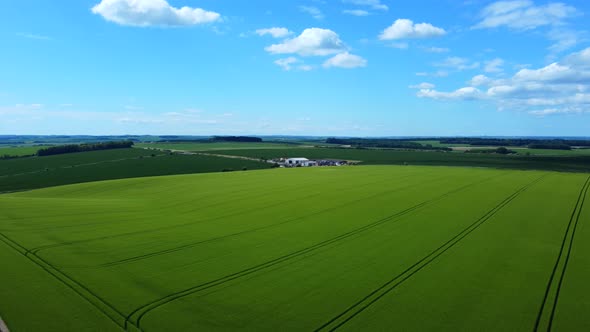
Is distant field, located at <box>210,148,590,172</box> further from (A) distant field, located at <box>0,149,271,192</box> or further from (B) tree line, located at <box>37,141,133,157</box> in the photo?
(B) tree line, located at <box>37,141,133,157</box>

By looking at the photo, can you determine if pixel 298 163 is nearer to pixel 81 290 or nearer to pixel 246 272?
pixel 246 272

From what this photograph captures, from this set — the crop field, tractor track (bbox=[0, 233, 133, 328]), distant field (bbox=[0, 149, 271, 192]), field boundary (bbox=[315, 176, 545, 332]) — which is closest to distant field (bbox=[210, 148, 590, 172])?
distant field (bbox=[0, 149, 271, 192])

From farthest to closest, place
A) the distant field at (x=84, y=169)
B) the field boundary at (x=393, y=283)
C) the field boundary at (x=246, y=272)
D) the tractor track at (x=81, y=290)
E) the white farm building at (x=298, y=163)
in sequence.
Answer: the white farm building at (x=298, y=163)
the distant field at (x=84, y=169)
the field boundary at (x=246, y=272)
the tractor track at (x=81, y=290)
the field boundary at (x=393, y=283)

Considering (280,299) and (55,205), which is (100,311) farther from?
(55,205)

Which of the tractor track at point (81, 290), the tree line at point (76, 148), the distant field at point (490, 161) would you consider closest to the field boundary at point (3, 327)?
the tractor track at point (81, 290)

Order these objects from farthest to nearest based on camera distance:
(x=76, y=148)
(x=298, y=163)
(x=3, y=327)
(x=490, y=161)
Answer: (x=76, y=148) < (x=298, y=163) < (x=490, y=161) < (x=3, y=327)

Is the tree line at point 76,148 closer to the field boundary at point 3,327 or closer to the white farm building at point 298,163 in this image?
the white farm building at point 298,163

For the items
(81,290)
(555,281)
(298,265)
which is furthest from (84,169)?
(555,281)

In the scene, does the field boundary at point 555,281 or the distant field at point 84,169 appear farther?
the distant field at point 84,169
